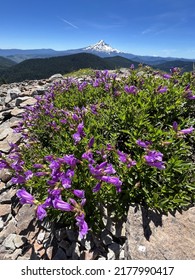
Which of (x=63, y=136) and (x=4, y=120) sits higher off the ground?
(x=63, y=136)

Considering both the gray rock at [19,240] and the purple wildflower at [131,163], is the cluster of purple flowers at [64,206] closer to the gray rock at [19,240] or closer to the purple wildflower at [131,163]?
the purple wildflower at [131,163]

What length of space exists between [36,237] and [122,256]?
1.86 m

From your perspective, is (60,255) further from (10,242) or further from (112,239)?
(10,242)

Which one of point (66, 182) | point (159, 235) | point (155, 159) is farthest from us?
point (159, 235)

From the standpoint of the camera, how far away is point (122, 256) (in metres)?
4.18

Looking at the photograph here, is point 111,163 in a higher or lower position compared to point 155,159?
lower

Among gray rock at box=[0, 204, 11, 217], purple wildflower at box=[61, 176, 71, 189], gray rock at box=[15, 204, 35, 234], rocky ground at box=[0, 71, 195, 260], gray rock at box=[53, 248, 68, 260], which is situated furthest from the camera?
gray rock at box=[0, 204, 11, 217]

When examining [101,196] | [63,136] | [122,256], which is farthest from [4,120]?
[122,256]

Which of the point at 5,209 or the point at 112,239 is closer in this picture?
the point at 112,239

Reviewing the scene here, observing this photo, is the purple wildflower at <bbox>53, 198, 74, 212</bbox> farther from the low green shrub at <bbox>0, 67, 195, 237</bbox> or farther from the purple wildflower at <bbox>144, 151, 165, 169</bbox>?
the purple wildflower at <bbox>144, 151, 165, 169</bbox>

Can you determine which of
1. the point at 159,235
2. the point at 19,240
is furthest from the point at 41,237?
the point at 159,235

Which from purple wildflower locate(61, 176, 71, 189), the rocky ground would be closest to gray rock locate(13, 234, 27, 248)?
the rocky ground

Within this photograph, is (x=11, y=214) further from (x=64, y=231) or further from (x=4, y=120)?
(x=4, y=120)

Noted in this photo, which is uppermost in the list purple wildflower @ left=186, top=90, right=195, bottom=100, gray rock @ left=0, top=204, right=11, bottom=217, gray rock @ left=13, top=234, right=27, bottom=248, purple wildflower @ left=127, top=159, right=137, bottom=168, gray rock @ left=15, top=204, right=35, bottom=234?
purple wildflower @ left=186, top=90, right=195, bottom=100
